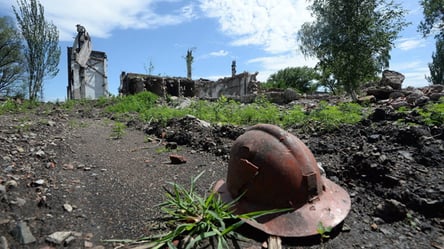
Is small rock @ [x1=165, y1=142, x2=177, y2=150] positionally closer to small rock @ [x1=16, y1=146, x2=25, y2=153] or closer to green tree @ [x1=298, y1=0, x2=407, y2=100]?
small rock @ [x1=16, y1=146, x2=25, y2=153]

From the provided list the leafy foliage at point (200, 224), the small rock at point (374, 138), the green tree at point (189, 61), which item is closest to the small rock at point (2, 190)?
the leafy foliage at point (200, 224)

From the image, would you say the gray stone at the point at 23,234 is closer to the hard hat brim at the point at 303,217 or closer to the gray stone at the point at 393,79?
the hard hat brim at the point at 303,217

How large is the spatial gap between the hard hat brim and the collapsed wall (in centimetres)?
1323

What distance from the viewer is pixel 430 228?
1.99m

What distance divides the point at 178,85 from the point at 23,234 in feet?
48.7

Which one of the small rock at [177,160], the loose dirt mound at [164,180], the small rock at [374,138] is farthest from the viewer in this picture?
the small rock at [374,138]

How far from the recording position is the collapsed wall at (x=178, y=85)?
15.2 meters

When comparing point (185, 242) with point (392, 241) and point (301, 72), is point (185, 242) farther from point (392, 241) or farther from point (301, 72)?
point (301, 72)

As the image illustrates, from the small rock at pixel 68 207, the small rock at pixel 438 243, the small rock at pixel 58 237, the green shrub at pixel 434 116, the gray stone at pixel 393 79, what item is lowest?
the small rock at pixel 438 243

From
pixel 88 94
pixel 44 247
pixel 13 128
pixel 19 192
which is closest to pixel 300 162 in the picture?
pixel 44 247

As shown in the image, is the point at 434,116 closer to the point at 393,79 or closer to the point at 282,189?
the point at 282,189

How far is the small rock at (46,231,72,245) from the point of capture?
1.79m

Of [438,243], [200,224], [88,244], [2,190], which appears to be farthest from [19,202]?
[438,243]

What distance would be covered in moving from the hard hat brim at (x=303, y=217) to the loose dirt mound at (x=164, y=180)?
9cm
